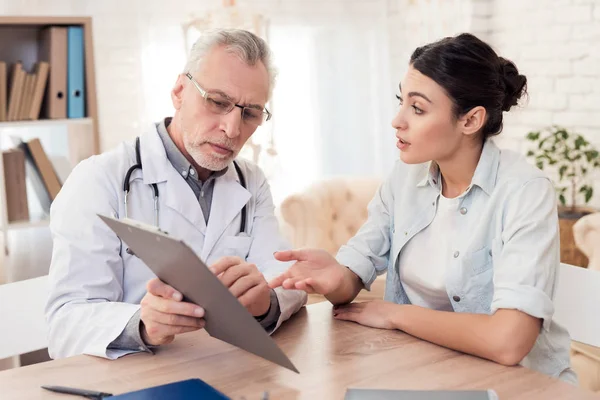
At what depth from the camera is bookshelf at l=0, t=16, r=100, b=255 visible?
126 inches

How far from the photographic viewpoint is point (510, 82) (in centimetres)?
185

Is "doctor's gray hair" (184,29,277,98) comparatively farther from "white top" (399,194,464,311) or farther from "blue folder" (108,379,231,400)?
"blue folder" (108,379,231,400)

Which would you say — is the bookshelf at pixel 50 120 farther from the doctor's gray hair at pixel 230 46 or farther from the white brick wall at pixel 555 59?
the white brick wall at pixel 555 59

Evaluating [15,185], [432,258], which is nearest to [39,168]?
[15,185]

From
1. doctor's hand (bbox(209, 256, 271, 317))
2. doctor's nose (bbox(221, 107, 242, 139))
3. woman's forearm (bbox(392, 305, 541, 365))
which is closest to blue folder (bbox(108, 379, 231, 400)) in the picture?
doctor's hand (bbox(209, 256, 271, 317))

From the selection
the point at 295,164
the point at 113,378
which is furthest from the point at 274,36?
the point at 113,378

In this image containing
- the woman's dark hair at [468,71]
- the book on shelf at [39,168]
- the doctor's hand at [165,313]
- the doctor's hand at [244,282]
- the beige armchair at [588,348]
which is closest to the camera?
the doctor's hand at [165,313]

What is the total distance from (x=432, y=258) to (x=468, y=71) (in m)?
0.46

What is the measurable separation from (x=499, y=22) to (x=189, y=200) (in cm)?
277

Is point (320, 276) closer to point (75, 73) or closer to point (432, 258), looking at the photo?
point (432, 258)

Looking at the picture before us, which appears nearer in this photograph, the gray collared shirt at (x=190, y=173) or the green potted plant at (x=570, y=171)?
the gray collared shirt at (x=190, y=173)

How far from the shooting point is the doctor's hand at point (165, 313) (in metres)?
1.42

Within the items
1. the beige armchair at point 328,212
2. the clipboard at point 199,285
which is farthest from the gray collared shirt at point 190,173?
the beige armchair at point 328,212

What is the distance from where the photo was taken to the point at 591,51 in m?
3.63
